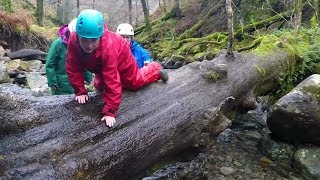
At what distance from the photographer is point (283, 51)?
7.55 meters

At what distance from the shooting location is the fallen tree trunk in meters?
3.51

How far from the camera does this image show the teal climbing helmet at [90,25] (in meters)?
3.79

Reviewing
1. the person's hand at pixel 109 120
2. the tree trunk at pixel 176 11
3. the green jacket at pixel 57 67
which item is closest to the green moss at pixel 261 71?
the green jacket at pixel 57 67

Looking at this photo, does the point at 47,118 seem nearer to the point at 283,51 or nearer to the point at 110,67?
the point at 110,67

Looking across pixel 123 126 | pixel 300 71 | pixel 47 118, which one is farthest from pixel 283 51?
pixel 47 118

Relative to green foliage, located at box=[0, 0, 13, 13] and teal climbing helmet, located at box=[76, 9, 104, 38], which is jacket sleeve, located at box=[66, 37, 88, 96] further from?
green foliage, located at box=[0, 0, 13, 13]

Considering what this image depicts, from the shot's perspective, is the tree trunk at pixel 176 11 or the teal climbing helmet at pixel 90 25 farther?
the tree trunk at pixel 176 11

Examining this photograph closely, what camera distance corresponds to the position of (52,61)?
19.3ft

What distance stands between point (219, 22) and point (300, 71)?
11220 mm

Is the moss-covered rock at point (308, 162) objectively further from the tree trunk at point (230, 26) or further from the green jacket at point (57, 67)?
the green jacket at point (57, 67)

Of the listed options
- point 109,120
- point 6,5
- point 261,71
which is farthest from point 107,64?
point 6,5

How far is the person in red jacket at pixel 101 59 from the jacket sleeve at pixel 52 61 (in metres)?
1.46

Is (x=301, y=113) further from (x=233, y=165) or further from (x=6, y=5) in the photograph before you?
(x=6, y=5)

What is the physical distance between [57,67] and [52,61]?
0.62 ft
